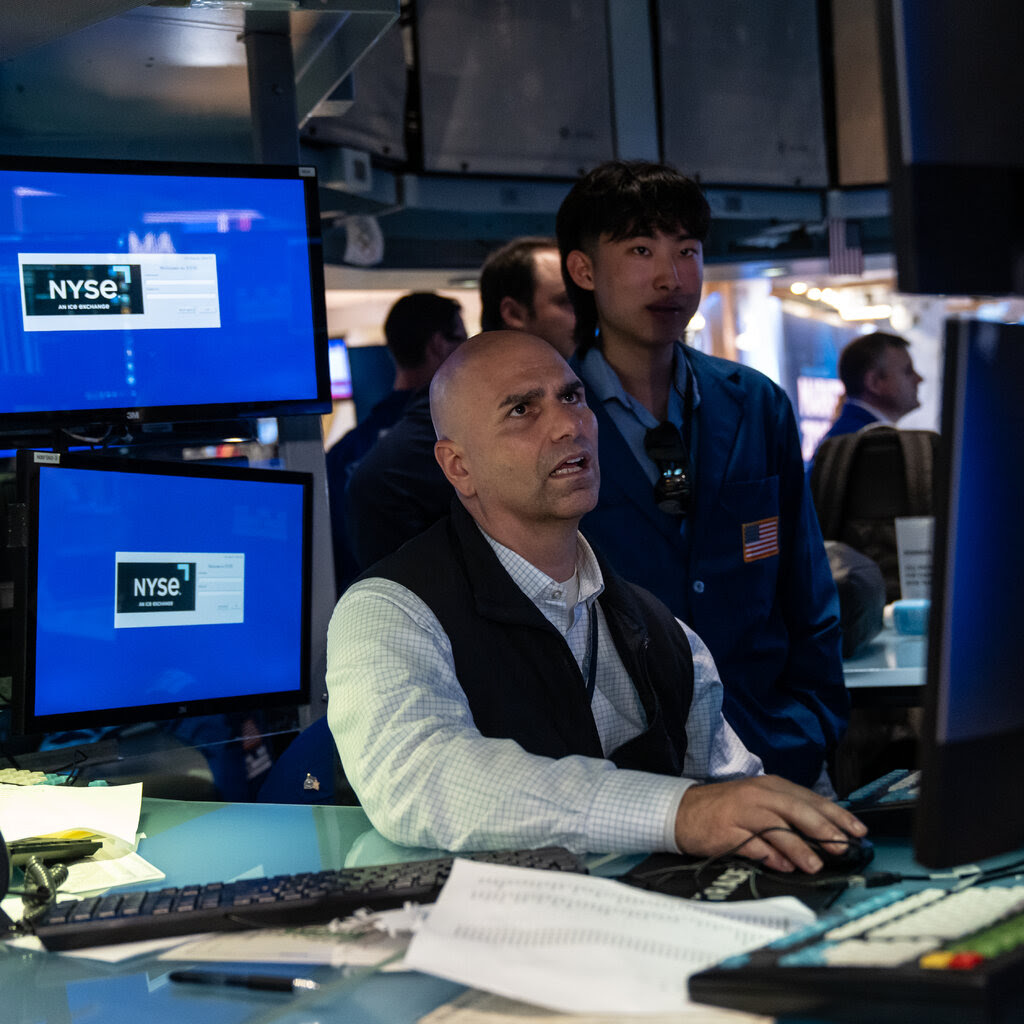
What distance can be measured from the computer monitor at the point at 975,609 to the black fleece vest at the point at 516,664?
2.88 ft

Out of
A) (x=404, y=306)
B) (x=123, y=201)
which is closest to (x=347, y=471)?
(x=404, y=306)

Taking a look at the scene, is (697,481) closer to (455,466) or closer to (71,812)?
(455,466)

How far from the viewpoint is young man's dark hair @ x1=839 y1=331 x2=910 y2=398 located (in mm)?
5051

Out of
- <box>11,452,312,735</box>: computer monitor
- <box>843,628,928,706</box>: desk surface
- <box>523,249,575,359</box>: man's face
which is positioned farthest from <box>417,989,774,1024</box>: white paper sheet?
<box>523,249,575,359</box>: man's face

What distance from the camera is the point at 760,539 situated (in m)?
2.31

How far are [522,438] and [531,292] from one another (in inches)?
46.0

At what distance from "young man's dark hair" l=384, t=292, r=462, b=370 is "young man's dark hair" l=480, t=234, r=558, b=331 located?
1.95 ft

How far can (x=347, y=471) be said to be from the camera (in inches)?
164

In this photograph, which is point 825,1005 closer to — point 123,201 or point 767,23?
point 123,201

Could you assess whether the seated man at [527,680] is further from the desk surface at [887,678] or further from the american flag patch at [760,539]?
the desk surface at [887,678]

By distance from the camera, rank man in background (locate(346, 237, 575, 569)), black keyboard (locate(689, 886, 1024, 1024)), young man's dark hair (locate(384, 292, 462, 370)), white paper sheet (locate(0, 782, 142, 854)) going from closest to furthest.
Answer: black keyboard (locate(689, 886, 1024, 1024))
white paper sheet (locate(0, 782, 142, 854))
man in background (locate(346, 237, 575, 569))
young man's dark hair (locate(384, 292, 462, 370))

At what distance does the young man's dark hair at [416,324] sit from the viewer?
370 cm

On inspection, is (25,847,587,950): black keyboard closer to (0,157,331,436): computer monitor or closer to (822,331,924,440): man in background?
(0,157,331,436): computer monitor

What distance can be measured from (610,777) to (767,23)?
4.78m
